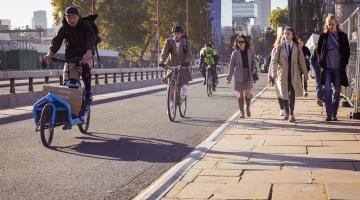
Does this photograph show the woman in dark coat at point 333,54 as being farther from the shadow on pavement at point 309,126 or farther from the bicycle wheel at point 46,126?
the bicycle wheel at point 46,126

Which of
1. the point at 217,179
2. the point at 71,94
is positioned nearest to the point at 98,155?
→ the point at 71,94

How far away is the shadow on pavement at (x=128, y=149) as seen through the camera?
7.04 metres

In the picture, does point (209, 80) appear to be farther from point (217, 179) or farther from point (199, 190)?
point (199, 190)

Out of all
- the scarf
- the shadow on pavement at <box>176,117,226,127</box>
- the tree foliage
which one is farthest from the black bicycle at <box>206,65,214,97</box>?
the tree foliage

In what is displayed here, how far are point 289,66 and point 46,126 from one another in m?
4.87

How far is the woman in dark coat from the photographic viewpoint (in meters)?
10.2

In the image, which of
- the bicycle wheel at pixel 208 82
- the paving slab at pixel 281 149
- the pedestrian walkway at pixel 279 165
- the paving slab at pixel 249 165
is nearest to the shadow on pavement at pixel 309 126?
the pedestrian walkway at pixel 279 165

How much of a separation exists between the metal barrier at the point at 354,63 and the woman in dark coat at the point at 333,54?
1.77 feet

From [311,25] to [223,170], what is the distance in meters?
74.0

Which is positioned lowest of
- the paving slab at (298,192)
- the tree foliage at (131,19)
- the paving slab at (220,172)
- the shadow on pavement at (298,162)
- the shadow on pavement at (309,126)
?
the shadow on pavement at (309,126)

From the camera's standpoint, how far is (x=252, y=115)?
12.2m

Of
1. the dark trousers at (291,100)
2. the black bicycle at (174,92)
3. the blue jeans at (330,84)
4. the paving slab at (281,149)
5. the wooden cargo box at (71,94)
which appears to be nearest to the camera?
the paving slab at (281,149)

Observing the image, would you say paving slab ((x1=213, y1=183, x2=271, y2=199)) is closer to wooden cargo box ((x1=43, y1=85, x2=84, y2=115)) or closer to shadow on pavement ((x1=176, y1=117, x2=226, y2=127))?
wooden cargo box ((x1=43, y1=85, x2=84, y2=115))

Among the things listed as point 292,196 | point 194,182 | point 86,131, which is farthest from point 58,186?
point 86,131
